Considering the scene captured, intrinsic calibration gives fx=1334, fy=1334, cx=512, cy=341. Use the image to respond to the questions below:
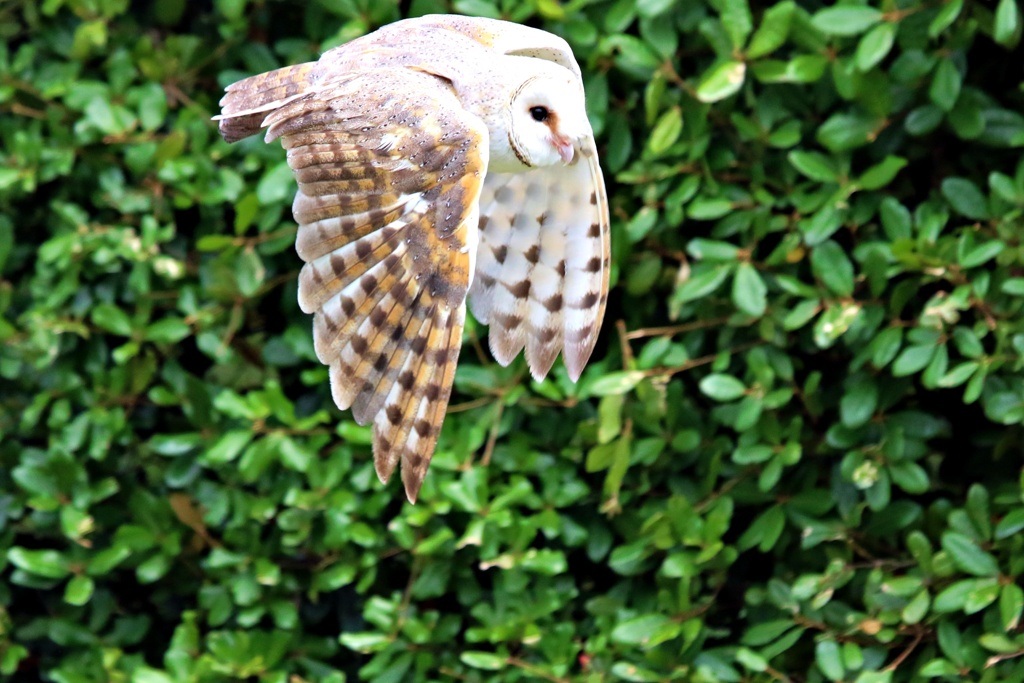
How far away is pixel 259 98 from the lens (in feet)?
4.84

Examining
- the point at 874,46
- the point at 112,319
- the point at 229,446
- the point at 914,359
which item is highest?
the point at 874,46

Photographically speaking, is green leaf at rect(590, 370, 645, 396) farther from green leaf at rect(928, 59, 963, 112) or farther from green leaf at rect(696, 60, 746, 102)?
green leaf at rect(928, 59, 963, 112)

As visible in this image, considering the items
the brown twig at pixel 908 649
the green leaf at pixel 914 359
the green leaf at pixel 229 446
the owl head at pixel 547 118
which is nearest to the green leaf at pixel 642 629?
the brown twig at pixel 908 649

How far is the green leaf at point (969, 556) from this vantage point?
205 cm

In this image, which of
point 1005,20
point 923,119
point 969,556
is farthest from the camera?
point 923,119

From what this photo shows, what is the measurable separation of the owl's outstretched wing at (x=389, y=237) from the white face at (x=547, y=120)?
0.15 feet

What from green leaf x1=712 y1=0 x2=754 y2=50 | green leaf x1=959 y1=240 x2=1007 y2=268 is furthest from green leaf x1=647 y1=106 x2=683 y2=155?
green leaf x1=959 y1=240 x2=1007 y2=268

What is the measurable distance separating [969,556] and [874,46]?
803mm

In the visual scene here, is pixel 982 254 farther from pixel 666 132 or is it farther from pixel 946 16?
pixel 666 132

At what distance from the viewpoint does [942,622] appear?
6.93ft

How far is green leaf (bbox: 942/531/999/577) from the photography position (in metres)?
2.05

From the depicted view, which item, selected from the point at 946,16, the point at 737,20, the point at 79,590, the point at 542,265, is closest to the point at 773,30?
the point at 737,20

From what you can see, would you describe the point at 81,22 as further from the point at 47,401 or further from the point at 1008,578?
the point at 1008,578

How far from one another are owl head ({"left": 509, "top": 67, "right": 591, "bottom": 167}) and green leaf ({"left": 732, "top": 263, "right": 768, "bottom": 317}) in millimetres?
855
